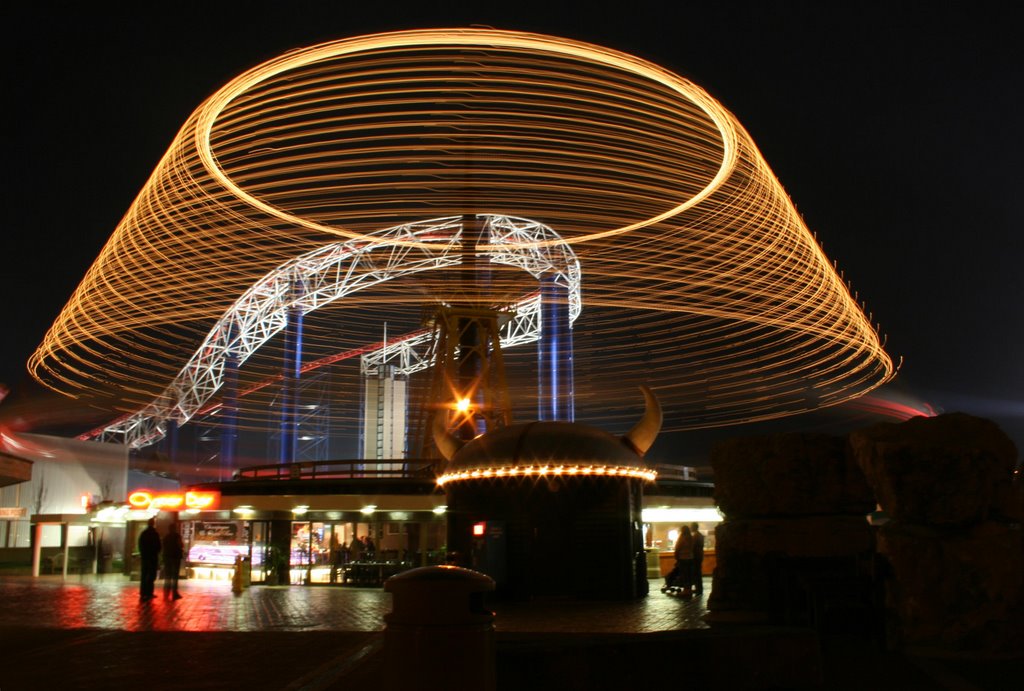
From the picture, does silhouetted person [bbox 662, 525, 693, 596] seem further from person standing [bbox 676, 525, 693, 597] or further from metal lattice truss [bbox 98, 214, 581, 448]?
metal lattice truss [bbox 98, 214, 581, 448]

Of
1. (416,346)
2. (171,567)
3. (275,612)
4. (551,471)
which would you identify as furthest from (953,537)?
(416,346)

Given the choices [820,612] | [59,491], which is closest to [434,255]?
[820,612]

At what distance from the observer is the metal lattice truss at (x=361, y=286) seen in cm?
2836

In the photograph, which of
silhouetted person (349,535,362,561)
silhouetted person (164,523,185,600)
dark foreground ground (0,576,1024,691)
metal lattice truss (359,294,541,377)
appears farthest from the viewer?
metal lattice truss (359,294,541,377)

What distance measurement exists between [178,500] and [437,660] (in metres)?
21.2

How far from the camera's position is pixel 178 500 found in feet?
82.4

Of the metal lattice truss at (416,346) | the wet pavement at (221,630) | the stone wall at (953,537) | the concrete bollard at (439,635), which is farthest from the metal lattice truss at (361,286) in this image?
the concrete bollard at (439,635)

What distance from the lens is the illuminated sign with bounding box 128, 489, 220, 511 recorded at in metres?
25.0

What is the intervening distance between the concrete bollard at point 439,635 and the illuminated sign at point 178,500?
20671mm

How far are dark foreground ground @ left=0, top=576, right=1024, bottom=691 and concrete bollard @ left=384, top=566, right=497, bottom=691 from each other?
0.03 m

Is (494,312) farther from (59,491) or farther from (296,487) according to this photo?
(59,491)

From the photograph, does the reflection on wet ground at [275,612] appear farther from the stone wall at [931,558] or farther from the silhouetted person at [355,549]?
the stone wall at [931,558]

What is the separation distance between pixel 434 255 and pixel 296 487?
9.92 meters

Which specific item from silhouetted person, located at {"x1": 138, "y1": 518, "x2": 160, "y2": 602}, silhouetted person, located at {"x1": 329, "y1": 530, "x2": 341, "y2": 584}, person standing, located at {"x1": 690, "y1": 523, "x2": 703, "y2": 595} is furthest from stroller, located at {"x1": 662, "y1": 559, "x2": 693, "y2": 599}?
silhouetted person, located at {"x1": 138, "y1": 518, "x2": 160, "y2": 602}
